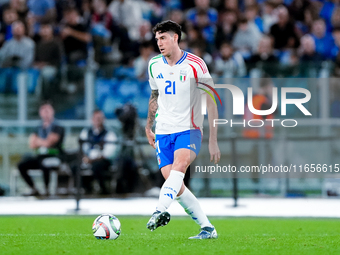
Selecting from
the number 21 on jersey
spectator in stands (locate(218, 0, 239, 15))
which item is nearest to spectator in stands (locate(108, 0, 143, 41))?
spectator in stands (locate(218, 0, 239, 15))

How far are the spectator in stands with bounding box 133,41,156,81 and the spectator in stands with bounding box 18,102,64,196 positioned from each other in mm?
2085

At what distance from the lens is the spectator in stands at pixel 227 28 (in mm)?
14367

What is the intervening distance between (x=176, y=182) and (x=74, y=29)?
9471 mm

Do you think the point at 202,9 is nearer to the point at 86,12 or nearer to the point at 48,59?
the point at 86,12

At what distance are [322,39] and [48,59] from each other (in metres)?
6.70

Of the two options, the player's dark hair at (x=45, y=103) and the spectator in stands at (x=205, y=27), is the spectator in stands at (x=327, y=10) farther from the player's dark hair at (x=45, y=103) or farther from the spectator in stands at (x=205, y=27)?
the player's dark hair at (x=45, y=103)

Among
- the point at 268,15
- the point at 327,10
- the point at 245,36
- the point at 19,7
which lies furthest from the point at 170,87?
the point at 327,10

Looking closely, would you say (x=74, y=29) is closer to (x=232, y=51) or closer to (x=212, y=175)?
(x=232, y=51)

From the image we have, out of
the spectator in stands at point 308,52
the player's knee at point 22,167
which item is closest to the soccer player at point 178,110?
the player's knee at point 22,167

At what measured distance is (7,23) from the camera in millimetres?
14992

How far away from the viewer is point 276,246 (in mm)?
5738

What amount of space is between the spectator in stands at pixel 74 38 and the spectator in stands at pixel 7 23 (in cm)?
139

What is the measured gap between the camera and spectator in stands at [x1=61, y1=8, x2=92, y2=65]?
1397 cm

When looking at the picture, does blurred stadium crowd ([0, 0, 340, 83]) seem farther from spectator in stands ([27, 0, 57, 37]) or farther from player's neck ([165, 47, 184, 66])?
player's neck ([165, 47, 184, 66])
